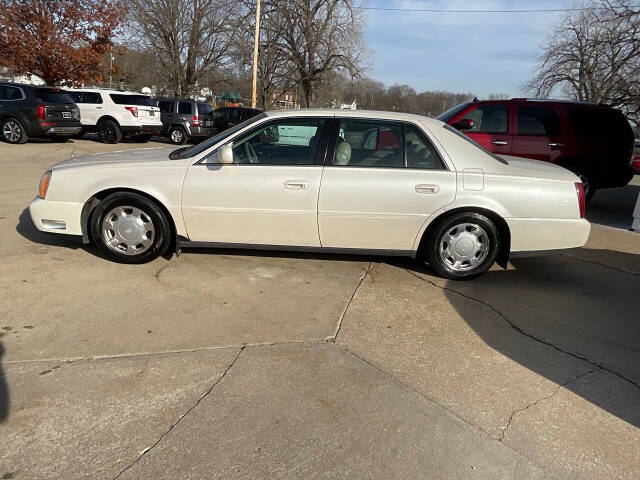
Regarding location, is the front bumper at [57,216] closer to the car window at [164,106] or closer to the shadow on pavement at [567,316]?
the shadow on pavement at [567,316]

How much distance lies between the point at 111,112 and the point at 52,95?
2.17 meters

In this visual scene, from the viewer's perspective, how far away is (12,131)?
13000mm

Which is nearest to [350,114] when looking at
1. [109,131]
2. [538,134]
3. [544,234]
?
[544,234]

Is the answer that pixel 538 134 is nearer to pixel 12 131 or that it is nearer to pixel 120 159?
pixel 120 159

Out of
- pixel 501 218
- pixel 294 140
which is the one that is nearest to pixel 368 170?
pixel 294 140

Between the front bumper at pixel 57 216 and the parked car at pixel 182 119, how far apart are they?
13.8m

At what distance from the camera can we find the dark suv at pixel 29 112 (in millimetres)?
12844

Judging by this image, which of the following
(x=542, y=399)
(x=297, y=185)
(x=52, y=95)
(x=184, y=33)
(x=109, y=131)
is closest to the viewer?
(x=542, y=399)

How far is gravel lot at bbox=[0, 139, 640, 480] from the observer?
2.24 metres

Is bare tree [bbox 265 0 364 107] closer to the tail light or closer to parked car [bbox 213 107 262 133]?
parked car [bbox 213 107 262 133]

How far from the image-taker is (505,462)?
227 cm

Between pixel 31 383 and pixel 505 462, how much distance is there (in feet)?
8.32

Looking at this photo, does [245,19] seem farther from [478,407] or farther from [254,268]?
[478,407]

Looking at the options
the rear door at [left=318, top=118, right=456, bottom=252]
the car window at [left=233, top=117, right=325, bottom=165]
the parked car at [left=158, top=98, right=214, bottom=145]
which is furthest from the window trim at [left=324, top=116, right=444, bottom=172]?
the parked car at [left=158, top=98, right=214, bottom=145]
